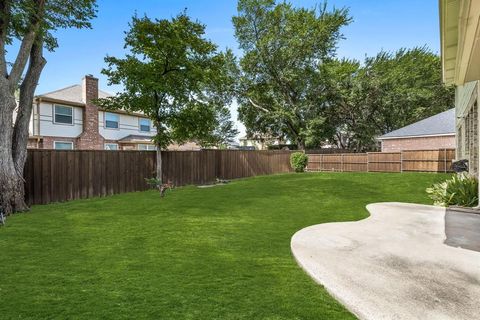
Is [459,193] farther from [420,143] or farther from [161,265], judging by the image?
[420,143]

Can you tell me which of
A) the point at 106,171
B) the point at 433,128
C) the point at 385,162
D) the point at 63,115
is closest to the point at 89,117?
the point at 63,115

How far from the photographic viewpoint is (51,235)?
5.02 meters

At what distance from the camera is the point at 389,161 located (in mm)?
18438

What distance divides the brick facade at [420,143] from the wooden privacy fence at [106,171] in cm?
1252

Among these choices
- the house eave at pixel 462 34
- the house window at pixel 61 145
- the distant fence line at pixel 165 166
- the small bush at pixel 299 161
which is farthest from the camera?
the small bush at pixel 299 161

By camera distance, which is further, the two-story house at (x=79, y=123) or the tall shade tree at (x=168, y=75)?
the two-story house at (x=79, y=123)

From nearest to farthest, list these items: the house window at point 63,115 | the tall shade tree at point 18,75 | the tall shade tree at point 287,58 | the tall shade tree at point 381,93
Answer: the tall shade tree at point 18,75
the house window at point 63,115
the tall shade tree at point 287,58
the tall shade tree at point 381,93

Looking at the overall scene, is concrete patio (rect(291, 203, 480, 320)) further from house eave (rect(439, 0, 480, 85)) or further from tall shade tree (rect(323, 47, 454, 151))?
tall shade tree (rect(323, 47, 454, 151))

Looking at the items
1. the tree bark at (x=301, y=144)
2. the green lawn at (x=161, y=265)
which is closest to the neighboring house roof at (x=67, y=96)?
the green lawn at (x=161, y=265)

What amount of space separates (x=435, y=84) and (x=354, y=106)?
9024mm

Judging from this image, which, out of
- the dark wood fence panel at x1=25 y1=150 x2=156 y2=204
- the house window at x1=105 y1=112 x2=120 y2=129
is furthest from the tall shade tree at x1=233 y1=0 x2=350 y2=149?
the dark wood fence panel at x1=25 y1=150 x2=156 y2=204

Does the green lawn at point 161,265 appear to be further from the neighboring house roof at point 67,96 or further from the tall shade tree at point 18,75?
the neighboring house roof at point 67,96

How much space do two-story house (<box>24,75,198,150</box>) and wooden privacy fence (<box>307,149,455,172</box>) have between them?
41.2 feet

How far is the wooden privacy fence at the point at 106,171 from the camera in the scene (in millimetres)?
8883
